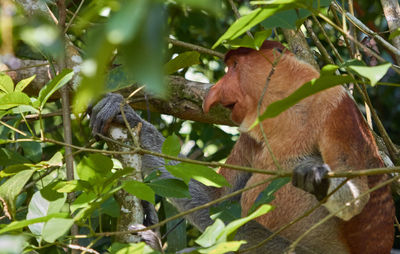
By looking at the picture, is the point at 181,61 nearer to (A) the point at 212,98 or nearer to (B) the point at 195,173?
(A) the point at 212,98

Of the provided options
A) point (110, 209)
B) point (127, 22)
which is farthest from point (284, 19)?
point (127, 22)

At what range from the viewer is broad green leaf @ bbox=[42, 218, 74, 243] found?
48.1 inches

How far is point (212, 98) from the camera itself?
2271 mm

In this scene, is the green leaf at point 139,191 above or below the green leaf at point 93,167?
below

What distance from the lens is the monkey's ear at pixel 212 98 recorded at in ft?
7.40

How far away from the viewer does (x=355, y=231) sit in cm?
222

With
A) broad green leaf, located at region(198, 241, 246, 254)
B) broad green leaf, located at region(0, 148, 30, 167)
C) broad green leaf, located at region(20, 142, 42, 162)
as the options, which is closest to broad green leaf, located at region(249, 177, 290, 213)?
broad green leaf, located at region(198, 241, 246, 254)

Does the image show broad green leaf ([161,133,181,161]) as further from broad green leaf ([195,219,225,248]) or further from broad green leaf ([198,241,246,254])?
broad green leaf ([198,241,246,254])

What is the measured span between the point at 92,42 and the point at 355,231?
1873 mm

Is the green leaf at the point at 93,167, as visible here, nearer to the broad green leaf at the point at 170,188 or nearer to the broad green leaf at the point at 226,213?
the broad green leaf at the point at 170,188

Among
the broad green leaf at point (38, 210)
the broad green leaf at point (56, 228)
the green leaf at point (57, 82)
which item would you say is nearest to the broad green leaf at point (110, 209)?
the broad green leaf at point (38, 210)

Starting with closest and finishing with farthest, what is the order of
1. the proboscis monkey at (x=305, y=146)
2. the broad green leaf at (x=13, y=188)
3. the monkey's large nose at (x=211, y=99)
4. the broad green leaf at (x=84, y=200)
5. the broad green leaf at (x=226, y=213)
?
the broad green leaf at (x=84, y=200)
the broad green leaf at (x=13, y=188)
the broad green leaf at (x=226, y=213)
the proboscis monkey at (x=305, y=146)
the monkey's large nose at (x=211, y=99)

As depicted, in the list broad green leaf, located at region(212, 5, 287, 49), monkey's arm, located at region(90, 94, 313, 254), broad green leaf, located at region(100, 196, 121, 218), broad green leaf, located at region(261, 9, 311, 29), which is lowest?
monkey's arm, located at region(90, 94, 313, 254)

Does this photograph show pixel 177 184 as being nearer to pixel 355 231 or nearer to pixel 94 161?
pixel 94 161
